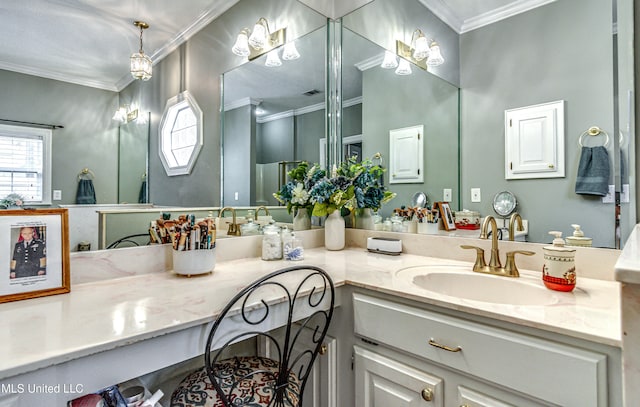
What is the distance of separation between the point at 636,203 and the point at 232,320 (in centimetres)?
142

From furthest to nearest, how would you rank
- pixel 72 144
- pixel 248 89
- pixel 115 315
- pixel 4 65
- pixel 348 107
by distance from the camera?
pixel 348 107 < pixel 248 89 < pixel 72 144 < pixel 4 65 < pixel 115 315

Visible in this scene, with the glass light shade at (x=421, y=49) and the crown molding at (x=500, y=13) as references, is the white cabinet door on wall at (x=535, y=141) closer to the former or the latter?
the crown molding at (x=500, y=13)

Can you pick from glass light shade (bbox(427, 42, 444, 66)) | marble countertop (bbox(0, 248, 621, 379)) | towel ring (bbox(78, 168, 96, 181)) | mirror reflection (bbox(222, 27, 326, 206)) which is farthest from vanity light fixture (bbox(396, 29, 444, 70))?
towel ring (bbox(78, 168, 96, 181))

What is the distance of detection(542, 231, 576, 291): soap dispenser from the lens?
1030 millimetres

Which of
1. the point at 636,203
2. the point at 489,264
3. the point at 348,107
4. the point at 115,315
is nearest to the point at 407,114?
the point at 348,107

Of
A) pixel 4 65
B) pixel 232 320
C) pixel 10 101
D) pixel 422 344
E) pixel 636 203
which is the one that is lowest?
pixel 422 344

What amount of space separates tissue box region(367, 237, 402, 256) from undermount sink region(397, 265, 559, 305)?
0.24m

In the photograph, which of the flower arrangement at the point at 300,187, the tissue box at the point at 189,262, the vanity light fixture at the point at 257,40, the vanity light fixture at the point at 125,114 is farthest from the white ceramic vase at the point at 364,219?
the vanity light fixture at the point at 125,114

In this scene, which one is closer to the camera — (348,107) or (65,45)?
(65,45)

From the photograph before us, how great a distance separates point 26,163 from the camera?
0.99 m

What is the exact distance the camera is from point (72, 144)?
1.08 metres

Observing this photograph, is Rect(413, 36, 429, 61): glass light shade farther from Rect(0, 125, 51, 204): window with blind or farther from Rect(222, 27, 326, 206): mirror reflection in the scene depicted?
Rect(0, 125, 51, 204): window with blind

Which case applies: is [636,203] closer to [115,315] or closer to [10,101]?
[115,315]

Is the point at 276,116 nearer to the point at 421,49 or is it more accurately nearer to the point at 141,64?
the point at 141,64
